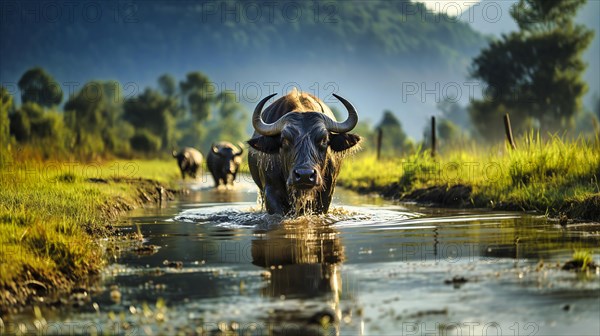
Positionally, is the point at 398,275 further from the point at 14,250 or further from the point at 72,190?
the point at 72,190

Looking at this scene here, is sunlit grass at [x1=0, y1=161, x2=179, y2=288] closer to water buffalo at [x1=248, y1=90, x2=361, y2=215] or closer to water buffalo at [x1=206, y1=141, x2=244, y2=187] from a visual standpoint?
water buffalo at [x1=248, y1=90, x2=361, y2=215]

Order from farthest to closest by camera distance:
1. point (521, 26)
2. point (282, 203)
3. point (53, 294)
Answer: point (521, 26) < point (282, 203) < point (53, 294)

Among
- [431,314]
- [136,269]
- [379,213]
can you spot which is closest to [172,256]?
[136,269]

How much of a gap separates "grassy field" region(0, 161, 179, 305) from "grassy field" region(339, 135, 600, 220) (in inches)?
189

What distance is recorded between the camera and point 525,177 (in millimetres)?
17500

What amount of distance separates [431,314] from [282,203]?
26.7 ft

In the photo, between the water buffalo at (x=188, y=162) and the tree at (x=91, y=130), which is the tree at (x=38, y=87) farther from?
the water buffalo at (x=188, y=162)

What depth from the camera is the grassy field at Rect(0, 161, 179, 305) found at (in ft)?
26.2

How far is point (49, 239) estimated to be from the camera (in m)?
9.02

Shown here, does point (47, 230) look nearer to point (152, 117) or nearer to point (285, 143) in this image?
point (285, 143)

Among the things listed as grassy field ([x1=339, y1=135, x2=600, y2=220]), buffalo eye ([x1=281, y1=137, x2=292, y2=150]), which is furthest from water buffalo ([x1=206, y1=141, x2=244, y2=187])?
buffalo eye ([x1=281, y1=137, x2=292, y2=150])

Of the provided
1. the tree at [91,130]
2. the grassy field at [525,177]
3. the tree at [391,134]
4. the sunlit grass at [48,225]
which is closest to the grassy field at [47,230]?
the sunlit grass at [48,225]

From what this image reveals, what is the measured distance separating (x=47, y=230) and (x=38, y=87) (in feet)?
418

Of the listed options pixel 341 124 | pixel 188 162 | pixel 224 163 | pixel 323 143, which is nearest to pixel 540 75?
pixel 188 162
